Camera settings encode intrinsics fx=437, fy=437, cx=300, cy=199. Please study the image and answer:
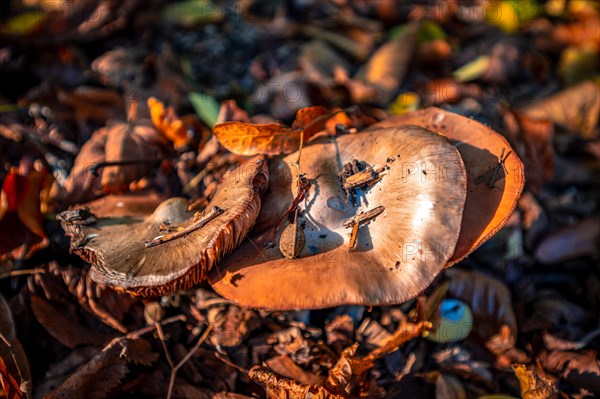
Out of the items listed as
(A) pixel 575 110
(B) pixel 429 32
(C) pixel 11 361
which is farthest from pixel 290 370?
(B) pixel 429 32

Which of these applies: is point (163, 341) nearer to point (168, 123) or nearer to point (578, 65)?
point (168, 123)

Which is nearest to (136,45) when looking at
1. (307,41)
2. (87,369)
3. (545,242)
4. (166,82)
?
(166,82)

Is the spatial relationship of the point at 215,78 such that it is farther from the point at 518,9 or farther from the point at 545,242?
the point at 518,9

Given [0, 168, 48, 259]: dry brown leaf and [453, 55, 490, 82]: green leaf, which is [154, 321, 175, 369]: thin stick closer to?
[0, 168, 48, 259]: dry brown leaf

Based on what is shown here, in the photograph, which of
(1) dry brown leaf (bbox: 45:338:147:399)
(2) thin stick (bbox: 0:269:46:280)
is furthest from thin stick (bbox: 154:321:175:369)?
(2) thin stick (bbox: 0:269:46:280)

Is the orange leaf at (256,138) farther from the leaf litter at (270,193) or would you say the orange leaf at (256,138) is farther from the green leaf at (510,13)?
the green leaf at (510,13)

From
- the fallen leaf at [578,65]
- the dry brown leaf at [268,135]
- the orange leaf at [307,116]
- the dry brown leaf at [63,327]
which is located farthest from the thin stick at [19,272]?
the fallen leaf at [578,65]
